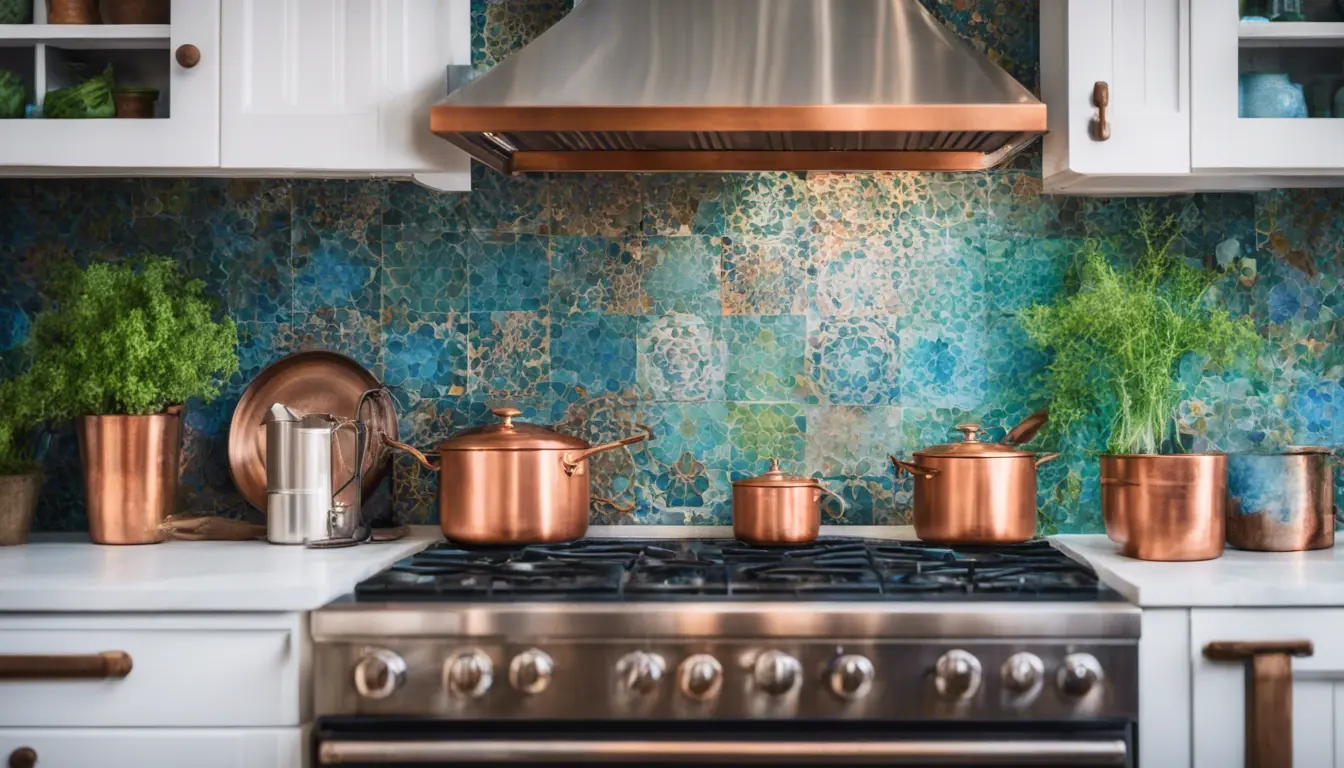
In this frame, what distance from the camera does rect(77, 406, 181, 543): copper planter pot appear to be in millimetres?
2094

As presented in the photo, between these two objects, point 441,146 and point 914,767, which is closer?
point 914,767

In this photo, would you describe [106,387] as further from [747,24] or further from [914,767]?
[914,767]

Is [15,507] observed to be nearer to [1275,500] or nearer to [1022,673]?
[1022,673]

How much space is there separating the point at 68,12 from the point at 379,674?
1299mm

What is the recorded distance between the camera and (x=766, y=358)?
7.56 ft

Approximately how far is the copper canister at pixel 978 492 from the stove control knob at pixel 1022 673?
428 mm

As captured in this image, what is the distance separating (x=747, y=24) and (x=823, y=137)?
237mm

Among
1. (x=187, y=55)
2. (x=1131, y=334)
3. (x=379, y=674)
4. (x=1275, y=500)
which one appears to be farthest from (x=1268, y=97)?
(x=187, y=55)

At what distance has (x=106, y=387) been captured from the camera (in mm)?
2088

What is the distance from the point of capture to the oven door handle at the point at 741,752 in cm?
157

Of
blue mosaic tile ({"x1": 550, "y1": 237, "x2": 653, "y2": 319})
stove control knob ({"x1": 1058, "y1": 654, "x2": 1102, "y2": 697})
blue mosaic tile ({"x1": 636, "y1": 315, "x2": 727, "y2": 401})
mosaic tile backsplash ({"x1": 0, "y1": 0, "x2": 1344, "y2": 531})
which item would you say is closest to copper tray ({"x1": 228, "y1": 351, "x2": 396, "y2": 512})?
mosaic tile backsplash ({"x1": 0, "y1": 0, "x2": 1344, "y2": 531})

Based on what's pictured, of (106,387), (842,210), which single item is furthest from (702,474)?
(106,387)

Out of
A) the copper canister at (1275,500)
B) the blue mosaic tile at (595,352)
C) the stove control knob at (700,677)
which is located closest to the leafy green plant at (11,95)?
the blue mosaic tile at (595,352)

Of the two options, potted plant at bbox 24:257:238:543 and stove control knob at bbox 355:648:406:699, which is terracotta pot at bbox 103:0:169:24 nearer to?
potted plant at bbox 24:257:238:543
